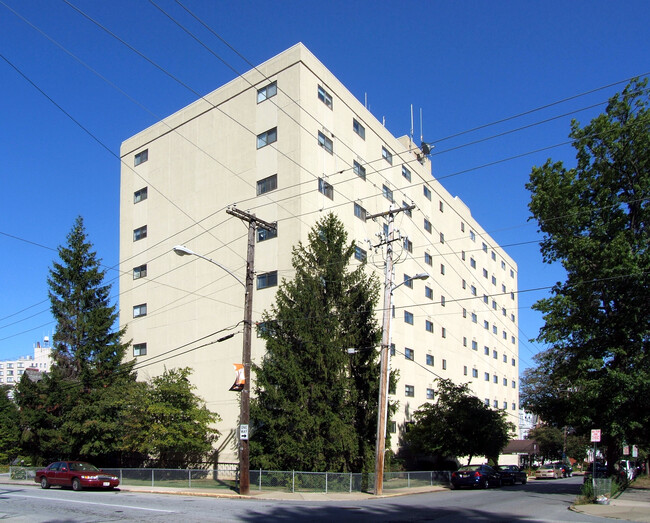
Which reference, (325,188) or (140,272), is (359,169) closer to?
(325,188)

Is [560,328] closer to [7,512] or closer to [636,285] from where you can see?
[636,285]

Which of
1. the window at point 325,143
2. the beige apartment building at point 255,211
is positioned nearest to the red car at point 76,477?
the beige apartment building at point 255,211

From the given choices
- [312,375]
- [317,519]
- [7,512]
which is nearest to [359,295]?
[312,375]

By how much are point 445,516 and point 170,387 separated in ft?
58.9

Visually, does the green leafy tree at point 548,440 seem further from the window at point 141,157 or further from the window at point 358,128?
the window at point 141,157

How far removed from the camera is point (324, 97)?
38562 millimetres

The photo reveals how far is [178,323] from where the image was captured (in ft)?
131

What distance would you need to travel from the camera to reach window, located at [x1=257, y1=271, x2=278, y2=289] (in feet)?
113

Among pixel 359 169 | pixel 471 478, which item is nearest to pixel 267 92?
→ pixel 359 169

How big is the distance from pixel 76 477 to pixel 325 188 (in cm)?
2104

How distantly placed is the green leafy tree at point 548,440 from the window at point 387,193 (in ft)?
178

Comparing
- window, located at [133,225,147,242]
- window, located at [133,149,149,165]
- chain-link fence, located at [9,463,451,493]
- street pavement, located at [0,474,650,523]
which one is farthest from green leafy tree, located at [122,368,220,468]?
window, located at [133,149,149,165]

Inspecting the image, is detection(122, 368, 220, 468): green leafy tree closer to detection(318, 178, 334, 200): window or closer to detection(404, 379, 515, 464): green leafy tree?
detection(318, 178, 334, 200): window

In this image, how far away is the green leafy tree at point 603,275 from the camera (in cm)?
2761
